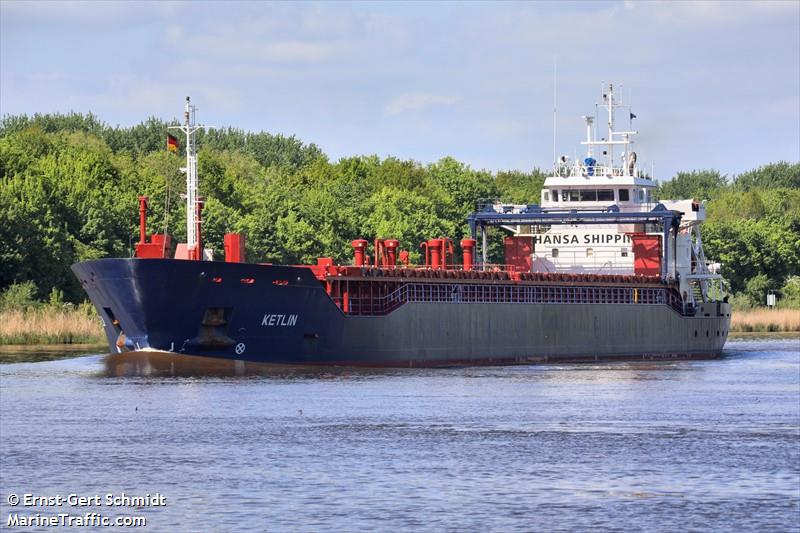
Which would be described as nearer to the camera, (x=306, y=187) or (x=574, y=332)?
(x=574, y=332)

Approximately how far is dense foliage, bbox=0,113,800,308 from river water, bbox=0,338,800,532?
1299 inches

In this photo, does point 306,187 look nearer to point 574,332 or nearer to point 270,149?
point 270,149

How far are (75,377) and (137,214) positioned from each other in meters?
42.5

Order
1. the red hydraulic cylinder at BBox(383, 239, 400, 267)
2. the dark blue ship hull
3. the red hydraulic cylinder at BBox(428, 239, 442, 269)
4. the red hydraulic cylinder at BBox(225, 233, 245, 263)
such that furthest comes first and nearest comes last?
1. the red hydraulic cylinder at BBox(428, 239, 442, 269)
2. the red hydraulic cylinder at BBox(383, 239, 400, 267)
3. the red hydraulic cylinder at BBox(225, 233, 245, 263)
4. the dark blue ship hull

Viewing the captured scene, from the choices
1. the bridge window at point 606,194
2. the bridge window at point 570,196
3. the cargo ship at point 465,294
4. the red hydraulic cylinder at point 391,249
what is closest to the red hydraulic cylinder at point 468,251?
the cargo ship at point 465,294

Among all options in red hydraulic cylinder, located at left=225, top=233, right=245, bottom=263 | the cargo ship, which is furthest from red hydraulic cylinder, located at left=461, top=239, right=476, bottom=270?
red hydraulic cylinder, located at left=225, top=233, right=245, bottom=263

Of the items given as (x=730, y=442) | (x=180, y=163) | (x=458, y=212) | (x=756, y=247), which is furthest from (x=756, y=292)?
(x=730, y=442)

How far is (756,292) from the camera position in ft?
429

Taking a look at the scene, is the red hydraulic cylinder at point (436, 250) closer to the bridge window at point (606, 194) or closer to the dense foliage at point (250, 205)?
the bridge window at point (606, 194)

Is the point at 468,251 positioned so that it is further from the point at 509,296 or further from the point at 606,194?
the point at 606,194

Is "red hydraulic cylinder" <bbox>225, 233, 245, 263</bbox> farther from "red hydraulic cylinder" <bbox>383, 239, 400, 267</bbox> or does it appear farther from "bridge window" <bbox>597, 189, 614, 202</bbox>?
"bridge window" <bbox>597, 189, 614, 202</bbox>

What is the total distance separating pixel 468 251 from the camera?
70500 millimetres

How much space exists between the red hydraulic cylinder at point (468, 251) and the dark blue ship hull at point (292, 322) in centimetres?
274

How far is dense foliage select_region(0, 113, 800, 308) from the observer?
85.6m
